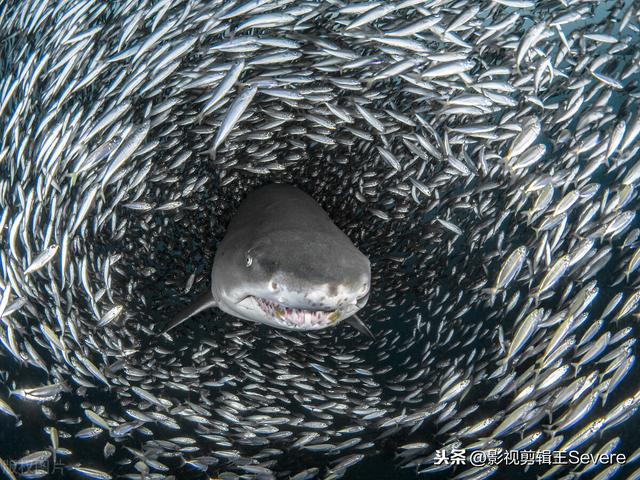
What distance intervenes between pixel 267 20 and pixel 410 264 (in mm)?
5439

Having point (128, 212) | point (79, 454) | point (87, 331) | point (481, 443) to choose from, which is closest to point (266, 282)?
point (87, 331)

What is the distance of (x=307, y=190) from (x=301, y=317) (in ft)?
14.3

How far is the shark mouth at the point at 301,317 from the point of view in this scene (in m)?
3.33

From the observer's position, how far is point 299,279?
126 inches

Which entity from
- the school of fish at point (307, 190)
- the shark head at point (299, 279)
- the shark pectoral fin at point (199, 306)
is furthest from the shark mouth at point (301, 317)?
the shark pectoral fin at point (199, 306)

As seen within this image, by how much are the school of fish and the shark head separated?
100cm

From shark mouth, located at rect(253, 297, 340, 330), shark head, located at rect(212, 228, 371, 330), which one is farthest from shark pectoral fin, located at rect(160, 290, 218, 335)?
shark mouth, located at rect(253, 297, 340, 330)

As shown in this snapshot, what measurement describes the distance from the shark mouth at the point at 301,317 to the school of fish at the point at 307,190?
147cm

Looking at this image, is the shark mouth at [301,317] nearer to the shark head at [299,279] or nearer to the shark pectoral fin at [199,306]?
the shark head at [299,279]

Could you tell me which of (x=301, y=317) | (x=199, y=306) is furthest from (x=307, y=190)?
(x=301, y=317)

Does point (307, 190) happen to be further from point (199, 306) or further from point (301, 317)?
point (301, 317)

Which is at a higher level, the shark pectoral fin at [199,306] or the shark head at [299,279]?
the shark head at [299,279]

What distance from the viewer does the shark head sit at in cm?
320

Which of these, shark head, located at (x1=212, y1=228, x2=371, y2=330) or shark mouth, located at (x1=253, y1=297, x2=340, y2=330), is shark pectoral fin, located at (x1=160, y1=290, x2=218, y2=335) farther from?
shark mouth, located at (x1=253, y1=297, x2=340, y2=330)
